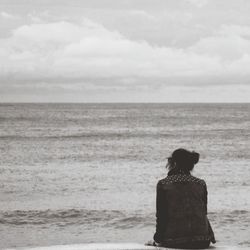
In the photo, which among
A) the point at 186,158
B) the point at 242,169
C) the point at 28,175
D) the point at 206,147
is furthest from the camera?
the point at 206,147

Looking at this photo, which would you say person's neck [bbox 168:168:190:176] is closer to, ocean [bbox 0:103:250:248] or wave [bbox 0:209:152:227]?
ocean [bbox 0:103:250:248]

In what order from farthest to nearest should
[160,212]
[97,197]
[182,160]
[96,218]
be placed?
[97,197] → [96,218] → [160,212] → [182,160]

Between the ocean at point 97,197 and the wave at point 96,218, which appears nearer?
the ocean at point 97,197

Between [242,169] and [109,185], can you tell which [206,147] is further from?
[109,185]

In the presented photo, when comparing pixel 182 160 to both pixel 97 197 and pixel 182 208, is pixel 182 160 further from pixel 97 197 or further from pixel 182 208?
pixel 97 197

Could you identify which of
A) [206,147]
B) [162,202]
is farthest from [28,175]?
[206,147]

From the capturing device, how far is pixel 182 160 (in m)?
4.82

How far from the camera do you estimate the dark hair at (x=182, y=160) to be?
15.6 feet

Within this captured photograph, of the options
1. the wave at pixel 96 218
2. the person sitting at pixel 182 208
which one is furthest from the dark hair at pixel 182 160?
the wave at pixel 96 218

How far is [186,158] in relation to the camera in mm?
4801

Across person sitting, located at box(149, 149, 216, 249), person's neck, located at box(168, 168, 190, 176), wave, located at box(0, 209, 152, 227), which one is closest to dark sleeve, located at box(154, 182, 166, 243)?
person sitting, located at box(149, 149, 216, 249)

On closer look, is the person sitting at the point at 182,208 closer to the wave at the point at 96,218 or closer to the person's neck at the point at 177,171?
the person's neck at the point at 177,171

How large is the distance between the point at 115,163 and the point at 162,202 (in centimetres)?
2022

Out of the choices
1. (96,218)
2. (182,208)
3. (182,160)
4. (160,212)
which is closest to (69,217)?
(96,218)
